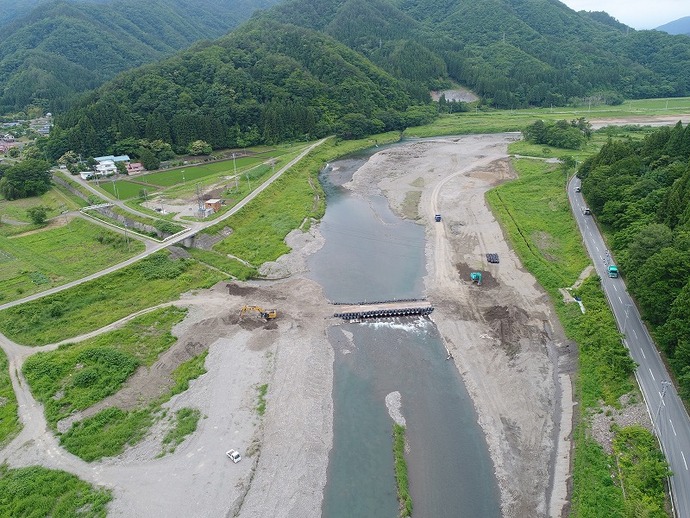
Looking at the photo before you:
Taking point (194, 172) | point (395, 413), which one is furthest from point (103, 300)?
point (194, 172)

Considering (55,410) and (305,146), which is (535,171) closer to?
(305,146)

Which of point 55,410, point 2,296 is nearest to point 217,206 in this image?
point 2,296

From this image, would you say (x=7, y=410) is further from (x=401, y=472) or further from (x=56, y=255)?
(x=56, y=255)

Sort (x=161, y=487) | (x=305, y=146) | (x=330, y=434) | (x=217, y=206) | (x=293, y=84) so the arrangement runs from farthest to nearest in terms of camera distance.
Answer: (x=293, y=84), (x=305, y=146), (x=217, y=206), (x=330, y=434), (x=161, y=487)

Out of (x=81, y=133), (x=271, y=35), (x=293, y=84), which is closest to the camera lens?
(x=81, y=133)

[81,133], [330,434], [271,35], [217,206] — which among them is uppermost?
[271,35]

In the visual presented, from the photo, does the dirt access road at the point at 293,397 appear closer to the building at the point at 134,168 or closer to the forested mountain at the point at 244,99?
the building at the point at 134,168

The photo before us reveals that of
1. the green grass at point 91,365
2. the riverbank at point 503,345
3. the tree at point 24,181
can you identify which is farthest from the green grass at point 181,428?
the tree at point 24,181
